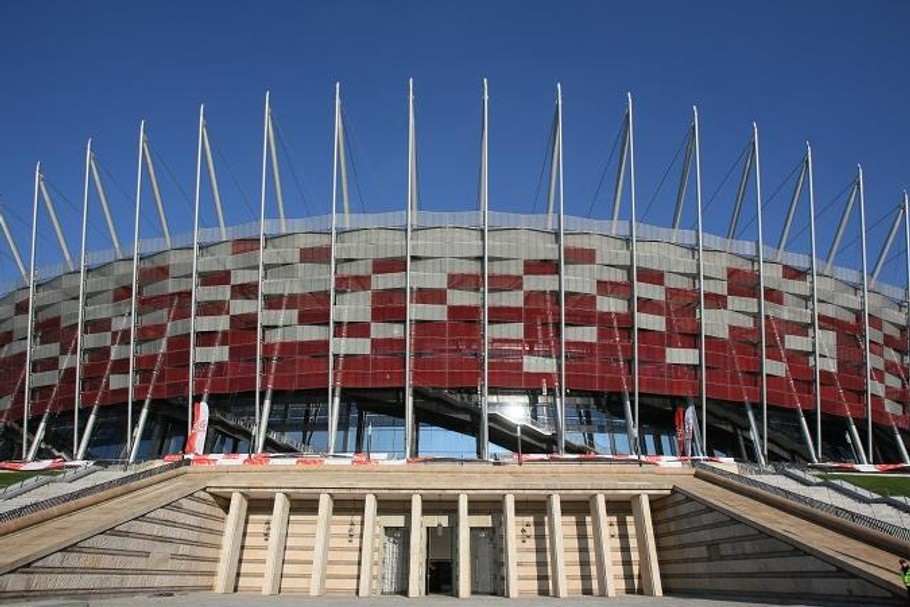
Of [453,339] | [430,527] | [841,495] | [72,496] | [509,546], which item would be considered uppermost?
[453,339]

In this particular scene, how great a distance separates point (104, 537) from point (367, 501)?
14.0 metres

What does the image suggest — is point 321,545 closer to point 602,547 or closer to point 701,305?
point 602,547

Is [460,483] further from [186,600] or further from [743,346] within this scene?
[743,346]

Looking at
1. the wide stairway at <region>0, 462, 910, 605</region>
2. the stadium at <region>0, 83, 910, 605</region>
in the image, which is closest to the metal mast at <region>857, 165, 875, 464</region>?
the stadium at <region>0, 83, 910, 605</region>

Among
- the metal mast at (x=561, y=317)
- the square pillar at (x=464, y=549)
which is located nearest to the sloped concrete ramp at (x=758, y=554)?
the square pillar at (x=464, y=549)

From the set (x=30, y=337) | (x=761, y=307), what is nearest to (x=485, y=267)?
(x=761, y=307)

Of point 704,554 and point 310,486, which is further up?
point 310,486

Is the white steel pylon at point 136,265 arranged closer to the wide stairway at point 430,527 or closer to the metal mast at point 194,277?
the metal mast at point 194,277

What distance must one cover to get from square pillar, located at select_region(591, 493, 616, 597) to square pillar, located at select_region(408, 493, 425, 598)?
28.0 feet

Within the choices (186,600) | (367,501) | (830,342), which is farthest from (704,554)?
(830,342)

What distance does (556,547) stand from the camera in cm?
4588

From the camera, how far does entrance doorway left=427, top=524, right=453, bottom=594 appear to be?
53031 millimetres

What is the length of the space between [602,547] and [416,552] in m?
8.92

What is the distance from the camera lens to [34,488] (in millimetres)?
49312
